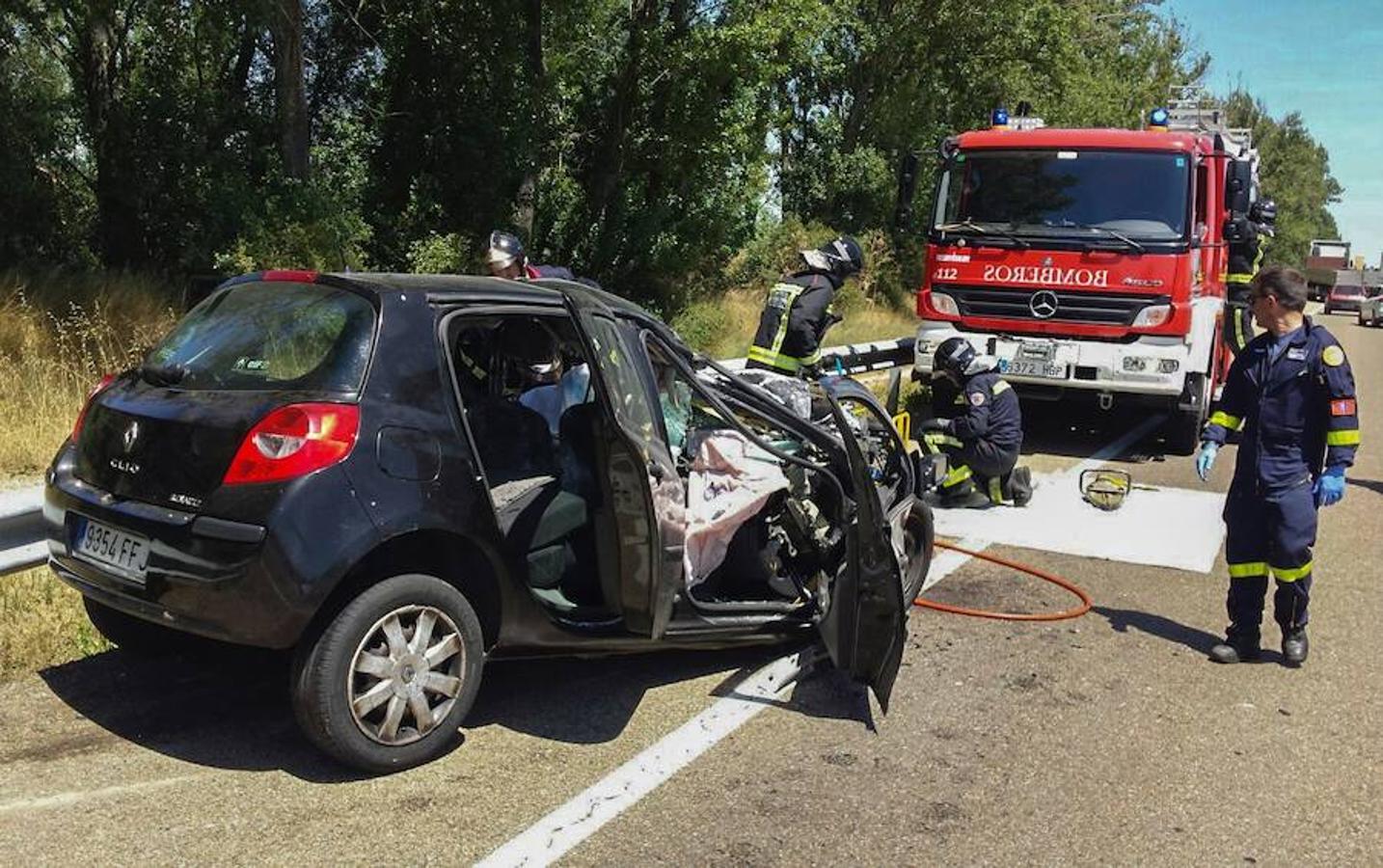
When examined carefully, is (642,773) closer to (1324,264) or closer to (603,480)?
(603,480)

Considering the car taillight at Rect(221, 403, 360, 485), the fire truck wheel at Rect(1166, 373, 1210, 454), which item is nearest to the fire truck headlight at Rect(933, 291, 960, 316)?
the fire truck wheel at Rect(1166, 373, 1210, 454)

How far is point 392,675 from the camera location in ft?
11.7

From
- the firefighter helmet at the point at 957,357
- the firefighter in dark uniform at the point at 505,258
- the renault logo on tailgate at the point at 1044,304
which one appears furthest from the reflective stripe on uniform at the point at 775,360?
the renault logo on tailgate at the point at 1044,304

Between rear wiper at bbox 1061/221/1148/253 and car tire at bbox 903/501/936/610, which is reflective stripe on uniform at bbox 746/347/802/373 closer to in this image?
car tire at bbox 903/501/936/610

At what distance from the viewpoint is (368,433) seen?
349cm

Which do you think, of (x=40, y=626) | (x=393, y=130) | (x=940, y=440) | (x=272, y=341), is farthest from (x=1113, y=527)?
(x=393, y=130)

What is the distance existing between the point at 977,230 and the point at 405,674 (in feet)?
25.8

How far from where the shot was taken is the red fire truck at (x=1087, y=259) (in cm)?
950

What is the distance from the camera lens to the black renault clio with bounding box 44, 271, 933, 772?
11.2ft

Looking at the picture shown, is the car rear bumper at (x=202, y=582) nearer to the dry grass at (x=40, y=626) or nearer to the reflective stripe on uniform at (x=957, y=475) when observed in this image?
the dry grass at (x=40, y=626)

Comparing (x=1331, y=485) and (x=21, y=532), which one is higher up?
(x=1331, y=485)

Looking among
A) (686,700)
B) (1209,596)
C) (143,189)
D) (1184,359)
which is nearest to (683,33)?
(143,189)

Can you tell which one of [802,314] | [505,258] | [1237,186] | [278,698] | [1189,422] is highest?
[1237,186]

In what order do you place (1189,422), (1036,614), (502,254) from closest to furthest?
1. (1036,614)
2. (502,254)
3. (1189,422)
